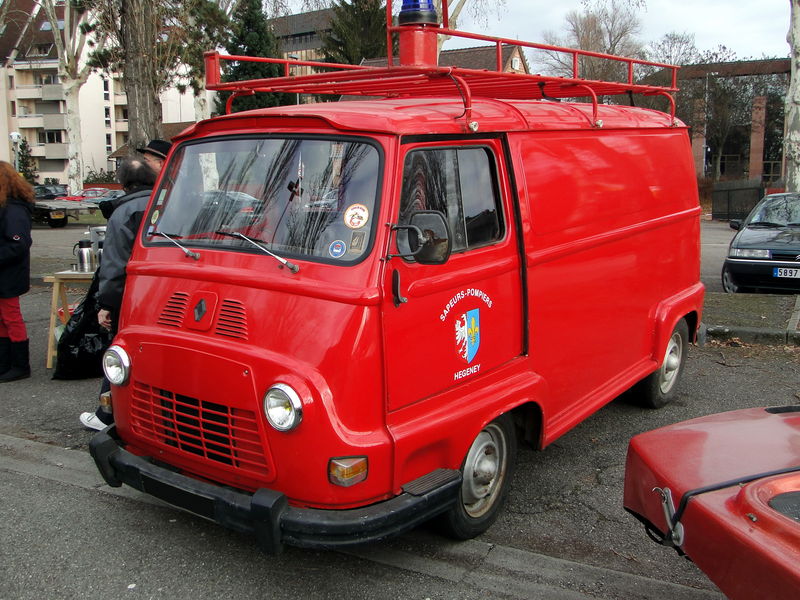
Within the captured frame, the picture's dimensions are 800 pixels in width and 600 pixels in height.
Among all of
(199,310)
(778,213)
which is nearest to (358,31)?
(778,213)

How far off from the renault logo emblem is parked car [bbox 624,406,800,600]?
6.66 ft

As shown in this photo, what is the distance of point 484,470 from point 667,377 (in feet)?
9.63

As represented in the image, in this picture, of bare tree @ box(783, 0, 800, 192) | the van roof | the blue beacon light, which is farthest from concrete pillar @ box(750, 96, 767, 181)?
the blue beacon light

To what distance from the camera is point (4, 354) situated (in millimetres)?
6746

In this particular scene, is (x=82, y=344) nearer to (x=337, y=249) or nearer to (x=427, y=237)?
(x=337, y=249)

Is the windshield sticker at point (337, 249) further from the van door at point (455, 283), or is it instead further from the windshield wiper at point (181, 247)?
the windshield wiper at point (181, 247)

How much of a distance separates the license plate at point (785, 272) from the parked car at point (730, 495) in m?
7.91

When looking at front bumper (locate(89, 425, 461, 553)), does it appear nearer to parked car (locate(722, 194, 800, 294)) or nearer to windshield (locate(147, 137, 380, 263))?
windshield (locate(147, 137, 380, 263))

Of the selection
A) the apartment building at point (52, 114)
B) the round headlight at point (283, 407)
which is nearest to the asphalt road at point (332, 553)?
the round headlight at point (283, 407)

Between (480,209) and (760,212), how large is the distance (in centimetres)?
962

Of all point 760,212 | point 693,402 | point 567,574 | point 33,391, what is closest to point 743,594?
point 567,574

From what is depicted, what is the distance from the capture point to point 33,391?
21.3 ft

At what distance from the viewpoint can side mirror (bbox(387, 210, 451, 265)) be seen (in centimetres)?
333

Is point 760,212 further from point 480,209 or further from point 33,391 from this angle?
point 33,391
